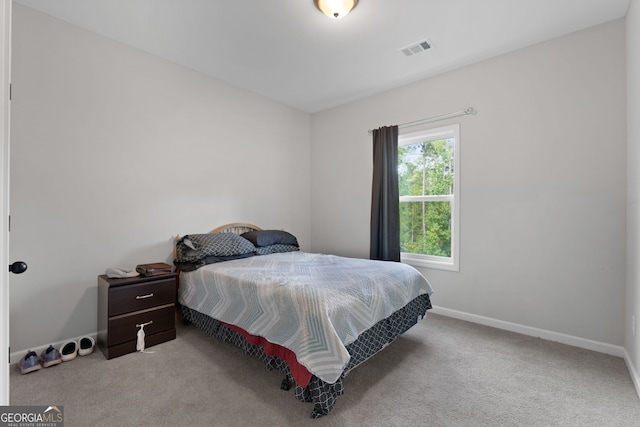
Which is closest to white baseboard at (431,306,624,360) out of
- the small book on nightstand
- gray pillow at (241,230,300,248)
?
gray pillow at (241,230,300,248)

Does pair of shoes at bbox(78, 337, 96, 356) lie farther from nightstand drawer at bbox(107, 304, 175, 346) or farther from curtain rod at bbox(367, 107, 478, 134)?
curtain rod at bbox(367, 107, 478, 134)

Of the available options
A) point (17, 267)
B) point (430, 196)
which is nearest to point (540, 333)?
point (430, 196)

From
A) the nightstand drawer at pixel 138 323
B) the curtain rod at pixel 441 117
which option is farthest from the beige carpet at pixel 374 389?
the curtain rod at pixel 441 117

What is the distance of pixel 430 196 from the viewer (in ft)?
11.4

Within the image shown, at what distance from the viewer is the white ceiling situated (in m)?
2.23

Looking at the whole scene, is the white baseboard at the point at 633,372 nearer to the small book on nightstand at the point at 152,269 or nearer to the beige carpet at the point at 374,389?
the beige carpet at the point at 374,389

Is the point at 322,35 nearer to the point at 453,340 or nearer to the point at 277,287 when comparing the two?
the point at 277,287

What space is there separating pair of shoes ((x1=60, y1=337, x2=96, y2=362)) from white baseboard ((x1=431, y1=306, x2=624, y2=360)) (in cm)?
342

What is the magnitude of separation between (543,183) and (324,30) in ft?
8.05

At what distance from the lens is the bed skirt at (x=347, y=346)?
1596mm

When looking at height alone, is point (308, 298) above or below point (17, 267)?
below

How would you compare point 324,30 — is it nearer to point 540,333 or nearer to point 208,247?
point 208,247

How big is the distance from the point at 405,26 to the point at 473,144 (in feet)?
4.62

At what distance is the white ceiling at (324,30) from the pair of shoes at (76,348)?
2.70 metres
